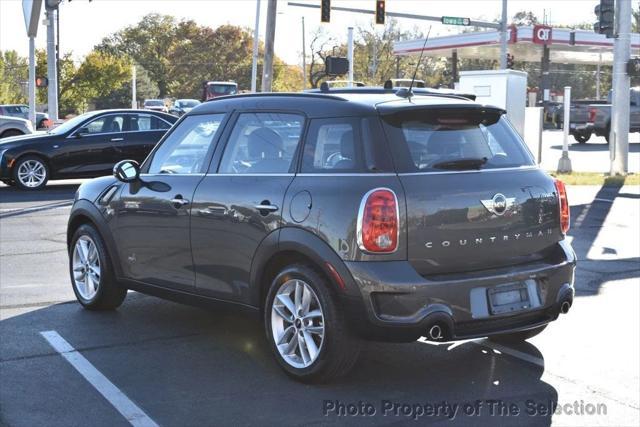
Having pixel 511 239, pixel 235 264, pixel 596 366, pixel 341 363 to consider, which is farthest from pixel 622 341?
pixel 235 264

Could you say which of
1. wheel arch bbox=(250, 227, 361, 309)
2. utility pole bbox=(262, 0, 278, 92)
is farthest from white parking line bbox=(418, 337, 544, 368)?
utility pole bbox=(262, 0, 278, 92)

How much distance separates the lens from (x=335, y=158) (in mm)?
5152

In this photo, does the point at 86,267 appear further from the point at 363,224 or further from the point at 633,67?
the point at 633,67

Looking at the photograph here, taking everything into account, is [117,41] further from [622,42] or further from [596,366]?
[596,366]

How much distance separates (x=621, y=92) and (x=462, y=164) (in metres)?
15.6

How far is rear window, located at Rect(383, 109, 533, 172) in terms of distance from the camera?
16.6ft

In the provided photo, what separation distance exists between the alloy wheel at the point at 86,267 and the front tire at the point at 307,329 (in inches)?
84.4

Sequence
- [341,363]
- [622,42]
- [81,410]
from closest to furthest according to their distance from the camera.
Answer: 1. [81,410]
2. [341,363]
3. [622,42]

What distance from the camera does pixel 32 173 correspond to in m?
17.1

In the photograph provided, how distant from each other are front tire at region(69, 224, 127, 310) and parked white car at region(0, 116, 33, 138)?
20.3 metres

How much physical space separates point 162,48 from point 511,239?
96.8 m

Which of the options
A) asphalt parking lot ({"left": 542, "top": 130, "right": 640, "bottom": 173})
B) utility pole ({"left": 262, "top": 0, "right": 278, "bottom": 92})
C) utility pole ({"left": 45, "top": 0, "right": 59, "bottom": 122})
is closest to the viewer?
asphalt parking lot ({"left": 542, "top": 130, "right": 640, "bottom": 173})

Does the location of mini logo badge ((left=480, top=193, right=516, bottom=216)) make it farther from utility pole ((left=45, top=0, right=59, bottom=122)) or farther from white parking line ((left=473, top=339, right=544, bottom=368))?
utility pole ((left=45, top=0, right=59, bottom=122))

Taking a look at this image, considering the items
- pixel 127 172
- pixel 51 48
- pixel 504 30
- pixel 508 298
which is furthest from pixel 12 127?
pixel 508 298
